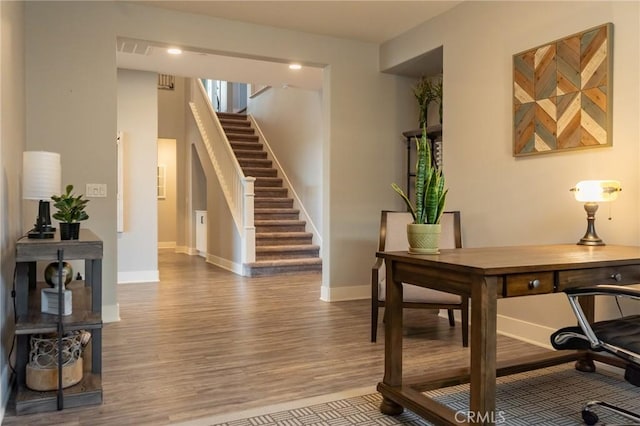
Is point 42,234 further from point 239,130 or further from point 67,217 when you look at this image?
point 239,130

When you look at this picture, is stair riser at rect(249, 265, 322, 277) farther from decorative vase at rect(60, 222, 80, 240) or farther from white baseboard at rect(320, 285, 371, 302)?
decorative vase at rect(60, 222, 80, 240)

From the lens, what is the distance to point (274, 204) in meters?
7.55

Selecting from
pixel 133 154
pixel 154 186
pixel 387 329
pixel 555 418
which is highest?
pixel 133 154

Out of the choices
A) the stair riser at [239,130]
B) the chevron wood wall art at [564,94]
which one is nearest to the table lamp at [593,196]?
the chevron wood wall art at [564,94]

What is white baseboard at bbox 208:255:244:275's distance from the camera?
645cm

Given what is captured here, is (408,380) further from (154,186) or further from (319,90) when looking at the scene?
(319,90)

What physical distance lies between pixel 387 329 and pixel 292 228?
16.9ft

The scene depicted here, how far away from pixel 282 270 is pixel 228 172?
5.75ft

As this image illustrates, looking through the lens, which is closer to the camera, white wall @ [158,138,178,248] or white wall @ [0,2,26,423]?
white wall @ [0,2,26,423]

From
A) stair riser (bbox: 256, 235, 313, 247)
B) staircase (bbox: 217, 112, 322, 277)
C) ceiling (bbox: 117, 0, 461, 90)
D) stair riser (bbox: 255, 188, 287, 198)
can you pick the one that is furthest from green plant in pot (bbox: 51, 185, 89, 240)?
stair riser (bbox: 255, 188, 287, 198)

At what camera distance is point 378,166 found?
4777mm

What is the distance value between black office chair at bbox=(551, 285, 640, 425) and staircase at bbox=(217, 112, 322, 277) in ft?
15.6

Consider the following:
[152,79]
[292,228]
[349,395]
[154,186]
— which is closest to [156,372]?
[349,395]

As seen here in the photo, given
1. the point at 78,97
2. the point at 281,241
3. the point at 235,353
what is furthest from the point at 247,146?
the point at 235,353
